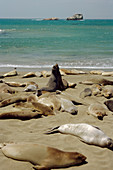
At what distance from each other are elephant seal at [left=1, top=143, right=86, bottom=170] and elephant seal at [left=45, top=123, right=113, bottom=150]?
0.58 m

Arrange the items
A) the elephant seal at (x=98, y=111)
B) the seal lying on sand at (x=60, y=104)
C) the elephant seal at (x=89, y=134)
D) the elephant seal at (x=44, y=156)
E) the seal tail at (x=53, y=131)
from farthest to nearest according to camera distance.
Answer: the seal lying on sand at (x=60, y=104) → the elephant seal at (x=98, y=111) → the seal tail at (x=53, y=131) → the elephant seal at (x=89, y=134) → the elephant seal at (x=44, y=156)

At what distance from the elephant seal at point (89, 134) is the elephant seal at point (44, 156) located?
58 cm

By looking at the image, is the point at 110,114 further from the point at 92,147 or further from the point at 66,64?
the point at 66,64

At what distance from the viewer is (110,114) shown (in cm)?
552

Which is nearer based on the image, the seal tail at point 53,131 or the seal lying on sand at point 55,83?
the seal tail at point 53,131

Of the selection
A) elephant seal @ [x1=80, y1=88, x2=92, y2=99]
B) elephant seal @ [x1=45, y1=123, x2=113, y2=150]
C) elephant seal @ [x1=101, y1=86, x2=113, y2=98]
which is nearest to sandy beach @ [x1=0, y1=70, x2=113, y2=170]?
elephant seal @ [x1=45, y1=123, x2=113, y2=150]

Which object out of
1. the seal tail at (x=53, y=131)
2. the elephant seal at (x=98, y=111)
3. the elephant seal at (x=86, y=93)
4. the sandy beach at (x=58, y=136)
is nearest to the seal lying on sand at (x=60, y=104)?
the sandy beach at (x=58, y=136)

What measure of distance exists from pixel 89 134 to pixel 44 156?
1.05 metres

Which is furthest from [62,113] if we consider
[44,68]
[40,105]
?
[44,68]

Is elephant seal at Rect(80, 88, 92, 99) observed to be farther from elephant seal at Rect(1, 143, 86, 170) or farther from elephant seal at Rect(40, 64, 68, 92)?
elephant seal at Rect(1, 143, 86, 170)

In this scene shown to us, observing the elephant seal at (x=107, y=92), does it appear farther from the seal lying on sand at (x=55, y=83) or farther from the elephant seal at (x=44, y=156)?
the elephant seal at (x=44, y=156)

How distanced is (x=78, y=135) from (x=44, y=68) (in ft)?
26.1

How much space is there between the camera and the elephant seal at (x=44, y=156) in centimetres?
320

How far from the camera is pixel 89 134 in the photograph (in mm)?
4012
